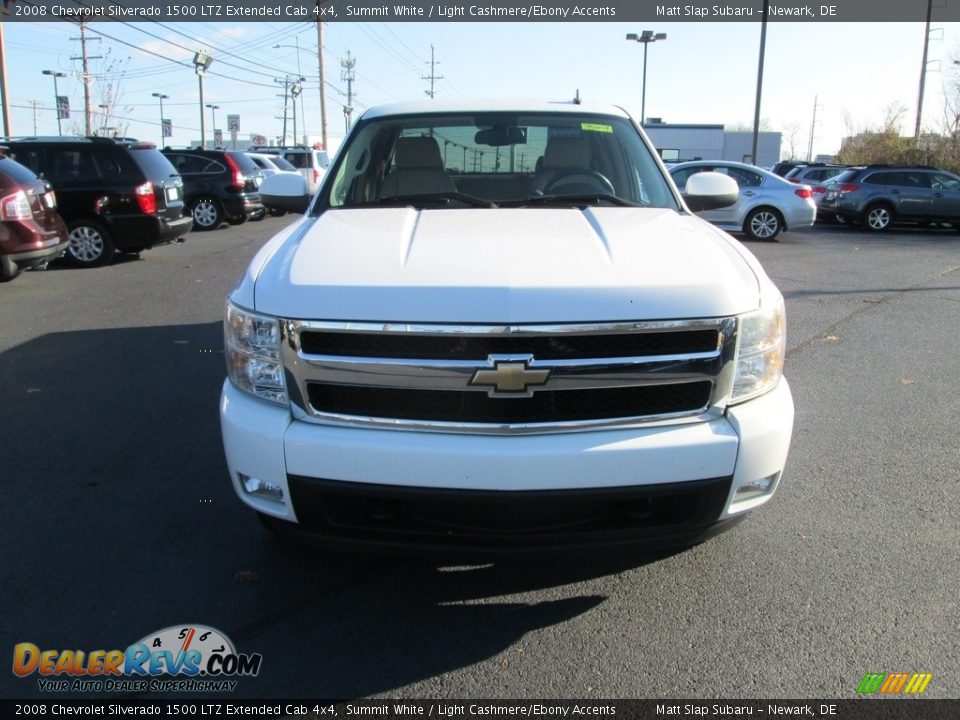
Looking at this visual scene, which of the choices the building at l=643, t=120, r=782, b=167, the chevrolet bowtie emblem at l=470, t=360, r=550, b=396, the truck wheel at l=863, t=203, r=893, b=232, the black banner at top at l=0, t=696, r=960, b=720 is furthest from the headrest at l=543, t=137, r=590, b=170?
the building at l=643, t=120, r=782, b=167

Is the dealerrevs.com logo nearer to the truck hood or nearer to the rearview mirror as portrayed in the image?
the truck hood

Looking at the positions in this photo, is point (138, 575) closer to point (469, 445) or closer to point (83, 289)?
point (469, 445)

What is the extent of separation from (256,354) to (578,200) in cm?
185

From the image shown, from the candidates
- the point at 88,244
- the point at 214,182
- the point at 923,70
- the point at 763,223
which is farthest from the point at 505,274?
the point at 923,70

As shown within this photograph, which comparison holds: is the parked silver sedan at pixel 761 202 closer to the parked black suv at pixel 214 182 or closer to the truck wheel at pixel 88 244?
the parked black suv at pixel 214 182

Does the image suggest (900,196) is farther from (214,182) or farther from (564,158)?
(564,158)

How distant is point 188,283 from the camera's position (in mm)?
10000

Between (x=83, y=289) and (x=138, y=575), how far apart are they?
758 cm

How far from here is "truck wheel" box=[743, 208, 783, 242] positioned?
15.7 m

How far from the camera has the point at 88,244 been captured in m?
Result: 11.4

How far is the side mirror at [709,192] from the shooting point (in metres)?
4.40

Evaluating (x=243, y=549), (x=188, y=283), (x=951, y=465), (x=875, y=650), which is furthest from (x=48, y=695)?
(x=188, y=283)

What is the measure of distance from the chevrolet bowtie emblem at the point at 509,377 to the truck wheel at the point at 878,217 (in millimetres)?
18804

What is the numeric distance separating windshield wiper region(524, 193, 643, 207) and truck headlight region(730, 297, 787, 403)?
→ 4.11ft
